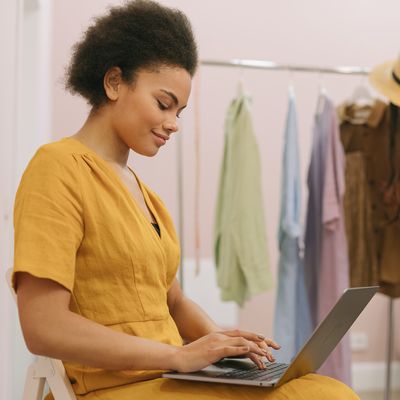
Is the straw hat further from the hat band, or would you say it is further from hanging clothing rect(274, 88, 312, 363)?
hanging clothing rect(274, 88, 312, 363)

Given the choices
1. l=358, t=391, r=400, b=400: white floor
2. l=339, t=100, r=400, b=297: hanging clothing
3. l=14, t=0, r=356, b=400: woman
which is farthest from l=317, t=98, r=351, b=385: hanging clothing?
l=14, t=0, r=356, b=400: woman

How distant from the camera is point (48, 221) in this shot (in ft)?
3.43

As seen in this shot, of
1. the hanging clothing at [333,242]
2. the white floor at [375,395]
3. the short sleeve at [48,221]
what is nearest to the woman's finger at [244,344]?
the short sleeve at [48,221]

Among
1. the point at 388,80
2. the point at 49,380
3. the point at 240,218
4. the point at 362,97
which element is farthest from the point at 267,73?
the point at 49,380

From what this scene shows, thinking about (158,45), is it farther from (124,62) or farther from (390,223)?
(390,223)

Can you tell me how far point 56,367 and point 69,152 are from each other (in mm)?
334

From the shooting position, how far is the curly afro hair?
1.21 metres

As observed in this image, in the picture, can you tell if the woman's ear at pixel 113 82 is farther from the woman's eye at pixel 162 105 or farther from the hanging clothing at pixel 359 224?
the hanging clothing at pixel 359 224

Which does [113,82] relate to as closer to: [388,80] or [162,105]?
[162,105]

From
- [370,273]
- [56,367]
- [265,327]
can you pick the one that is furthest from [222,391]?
[265,327]

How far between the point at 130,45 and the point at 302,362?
58 centimetres

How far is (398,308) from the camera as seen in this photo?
3.58 metres

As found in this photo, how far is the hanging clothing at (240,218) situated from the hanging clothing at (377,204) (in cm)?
41

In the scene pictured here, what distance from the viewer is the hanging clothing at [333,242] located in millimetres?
2629
